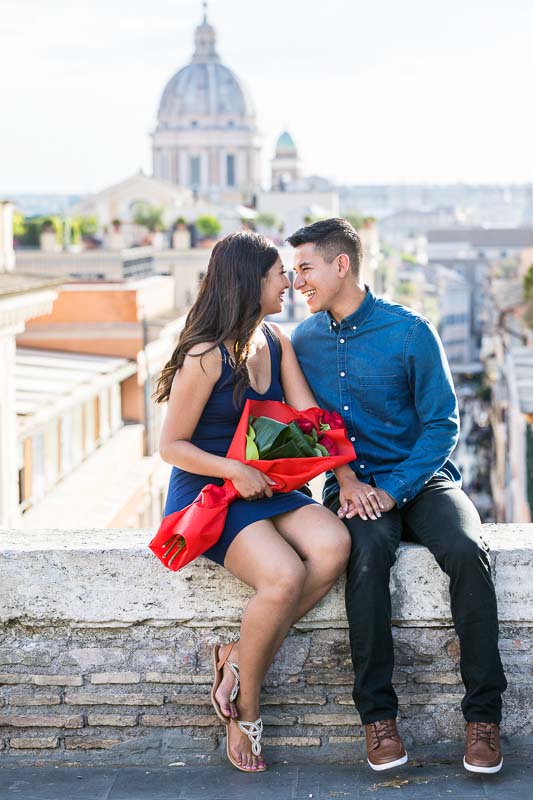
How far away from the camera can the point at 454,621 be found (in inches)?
166

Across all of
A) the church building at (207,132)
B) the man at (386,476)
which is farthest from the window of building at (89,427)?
the church building at (207,132)

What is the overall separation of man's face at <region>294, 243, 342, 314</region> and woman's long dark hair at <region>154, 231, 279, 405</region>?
0.50ft

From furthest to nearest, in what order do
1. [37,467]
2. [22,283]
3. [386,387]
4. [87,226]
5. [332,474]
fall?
1. [87,226]
2. [37,467]
3. [22,283]
4. [332,474]
5. [386,387]

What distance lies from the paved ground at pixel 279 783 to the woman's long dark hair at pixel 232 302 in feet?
3.63

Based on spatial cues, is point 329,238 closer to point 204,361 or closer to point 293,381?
point 293,381

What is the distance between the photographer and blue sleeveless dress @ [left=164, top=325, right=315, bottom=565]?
4301 millimetres

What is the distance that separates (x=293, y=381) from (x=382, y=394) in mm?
285

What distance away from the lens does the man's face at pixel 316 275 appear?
4.64m

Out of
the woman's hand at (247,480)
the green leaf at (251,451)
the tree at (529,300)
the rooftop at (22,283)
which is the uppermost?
the green leaf at (251,451)

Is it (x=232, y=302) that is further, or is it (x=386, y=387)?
(x=386, y=387)

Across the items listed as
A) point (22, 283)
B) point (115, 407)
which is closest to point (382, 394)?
point (22, 283)

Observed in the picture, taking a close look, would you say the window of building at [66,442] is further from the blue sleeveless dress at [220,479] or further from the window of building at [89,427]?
the blue sleeveless dress at [220,479]

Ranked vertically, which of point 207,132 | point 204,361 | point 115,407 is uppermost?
point 207,132

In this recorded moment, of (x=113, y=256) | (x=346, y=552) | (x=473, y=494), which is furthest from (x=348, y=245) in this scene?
(x=113, y=256)
